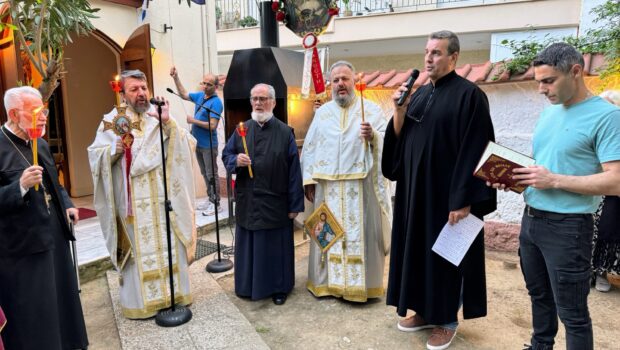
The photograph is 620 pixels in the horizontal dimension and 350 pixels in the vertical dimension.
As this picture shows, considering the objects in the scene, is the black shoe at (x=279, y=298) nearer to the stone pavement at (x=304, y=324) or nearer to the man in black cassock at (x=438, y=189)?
the stone pavement at (x=304, y=324)

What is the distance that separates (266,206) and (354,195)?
0.77 meters

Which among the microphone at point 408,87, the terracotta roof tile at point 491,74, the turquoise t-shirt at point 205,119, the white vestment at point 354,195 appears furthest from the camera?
the turquoise t-shirt at point 205,119

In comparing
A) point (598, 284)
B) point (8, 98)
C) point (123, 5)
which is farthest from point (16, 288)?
point (123, 5)

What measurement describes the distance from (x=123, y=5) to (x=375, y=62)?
9.15m

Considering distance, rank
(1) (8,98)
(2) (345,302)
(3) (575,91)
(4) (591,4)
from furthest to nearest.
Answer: (4) (591,4) < (2) (345,302) < (1) (8,98) < (3) (575,91)

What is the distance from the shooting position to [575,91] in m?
2.23

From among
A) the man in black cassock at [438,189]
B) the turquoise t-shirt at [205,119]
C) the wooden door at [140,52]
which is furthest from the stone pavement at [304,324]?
the wooden door at [140,52]

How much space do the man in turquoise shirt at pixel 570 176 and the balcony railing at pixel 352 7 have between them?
33.9 ft

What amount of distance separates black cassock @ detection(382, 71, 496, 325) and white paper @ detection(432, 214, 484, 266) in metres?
0.11

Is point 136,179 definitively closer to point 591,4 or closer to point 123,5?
point 123,5

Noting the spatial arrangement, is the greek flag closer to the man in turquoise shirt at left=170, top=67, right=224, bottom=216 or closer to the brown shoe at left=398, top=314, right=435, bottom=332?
the man in turquoise shirt at left=170, top=67, right=224, bottom=216

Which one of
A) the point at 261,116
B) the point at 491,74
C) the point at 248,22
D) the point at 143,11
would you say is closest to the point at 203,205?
the point at 143,11

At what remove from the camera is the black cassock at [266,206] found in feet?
12.5

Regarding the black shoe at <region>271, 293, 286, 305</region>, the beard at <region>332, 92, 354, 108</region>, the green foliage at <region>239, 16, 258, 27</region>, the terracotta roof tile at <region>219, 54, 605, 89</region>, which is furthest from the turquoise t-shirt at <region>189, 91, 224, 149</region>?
the green foliage at <region>239, 16, 258, 27</region>
